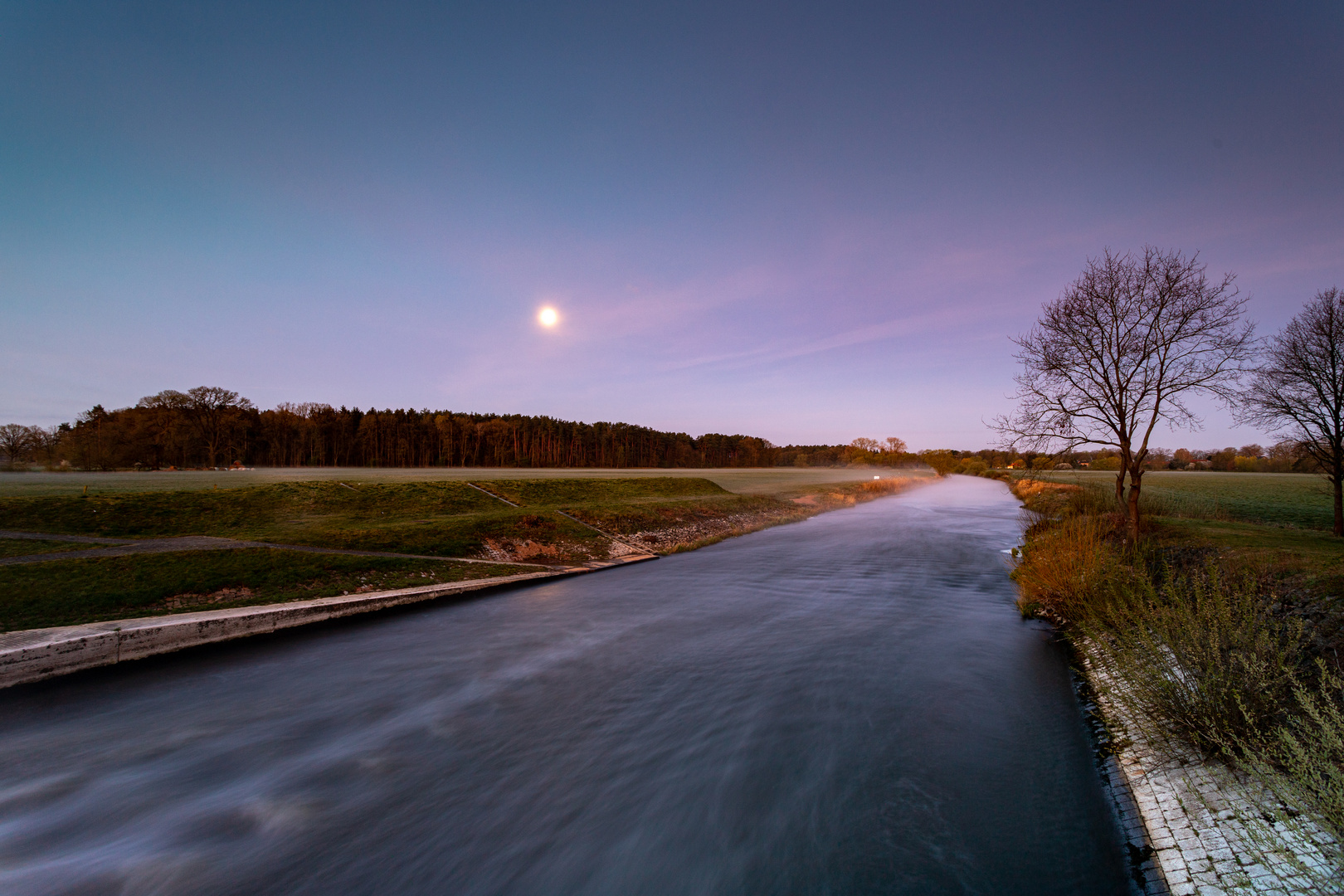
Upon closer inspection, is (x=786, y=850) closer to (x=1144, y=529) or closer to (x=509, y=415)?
(x=1144, y=529)

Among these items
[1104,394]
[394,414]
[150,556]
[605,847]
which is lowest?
[605,847]

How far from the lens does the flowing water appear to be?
577 centimetres

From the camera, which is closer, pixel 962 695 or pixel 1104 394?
pixel 962 695

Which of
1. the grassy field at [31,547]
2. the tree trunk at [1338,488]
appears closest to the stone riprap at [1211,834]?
the tree trunk at [1338,488]

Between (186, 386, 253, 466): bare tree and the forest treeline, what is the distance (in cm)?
16

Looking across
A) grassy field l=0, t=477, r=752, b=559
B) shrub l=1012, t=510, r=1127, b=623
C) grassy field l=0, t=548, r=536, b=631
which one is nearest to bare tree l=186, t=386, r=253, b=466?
grassy field l=0, t=477, r=752, b=559

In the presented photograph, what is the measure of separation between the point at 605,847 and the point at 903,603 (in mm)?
13068

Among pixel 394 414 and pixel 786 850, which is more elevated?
pixel 394 414

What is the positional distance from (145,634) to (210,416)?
329 feet

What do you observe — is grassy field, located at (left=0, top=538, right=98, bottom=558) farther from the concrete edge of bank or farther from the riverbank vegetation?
the concrete edge of bank

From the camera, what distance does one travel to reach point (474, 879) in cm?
579

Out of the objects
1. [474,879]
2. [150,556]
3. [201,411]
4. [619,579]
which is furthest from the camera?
[201,411]

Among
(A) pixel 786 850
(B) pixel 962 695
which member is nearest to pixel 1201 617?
(B) pixel 962 695

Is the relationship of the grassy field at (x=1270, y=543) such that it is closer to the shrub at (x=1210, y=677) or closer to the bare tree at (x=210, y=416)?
the shrub at (x=1210, y=677)
